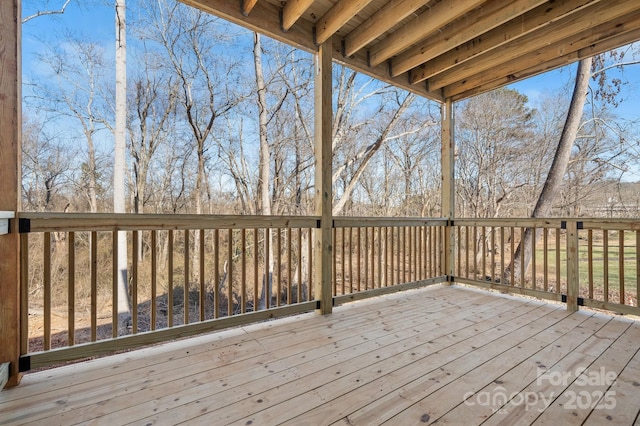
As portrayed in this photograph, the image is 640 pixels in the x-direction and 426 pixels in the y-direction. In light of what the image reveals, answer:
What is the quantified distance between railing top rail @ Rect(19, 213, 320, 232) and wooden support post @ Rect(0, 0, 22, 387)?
0.13 metres

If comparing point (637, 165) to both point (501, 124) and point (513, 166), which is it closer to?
point (513, 166)

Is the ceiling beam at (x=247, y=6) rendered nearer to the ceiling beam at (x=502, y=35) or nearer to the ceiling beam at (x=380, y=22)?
the ceiling beam at (x=380, y=22)

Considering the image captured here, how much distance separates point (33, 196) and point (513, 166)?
36.7 feet

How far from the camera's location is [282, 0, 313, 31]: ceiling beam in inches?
91.7

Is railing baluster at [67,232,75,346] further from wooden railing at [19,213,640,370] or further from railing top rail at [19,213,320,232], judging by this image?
railing top rail at [19,213,320,232]

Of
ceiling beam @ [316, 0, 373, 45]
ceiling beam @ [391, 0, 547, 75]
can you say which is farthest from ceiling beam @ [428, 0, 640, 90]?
ceiling beam @ [316, 0, 373, 45]

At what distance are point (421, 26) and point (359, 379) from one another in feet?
9.77

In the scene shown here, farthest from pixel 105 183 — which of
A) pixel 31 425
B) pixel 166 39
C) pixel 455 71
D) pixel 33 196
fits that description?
pixel 455 71

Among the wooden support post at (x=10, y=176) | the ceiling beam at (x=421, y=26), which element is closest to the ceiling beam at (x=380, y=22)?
the ceiling beam at (x=421, y=26)

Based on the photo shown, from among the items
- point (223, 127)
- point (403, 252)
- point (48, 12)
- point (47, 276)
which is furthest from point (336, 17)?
point (48, 12)

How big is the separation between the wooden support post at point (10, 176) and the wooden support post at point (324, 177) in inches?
82.5

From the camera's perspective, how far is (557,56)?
9.66 ft

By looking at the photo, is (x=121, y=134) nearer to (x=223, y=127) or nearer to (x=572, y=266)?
(x=223, y=127)

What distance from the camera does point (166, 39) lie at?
6551mm
